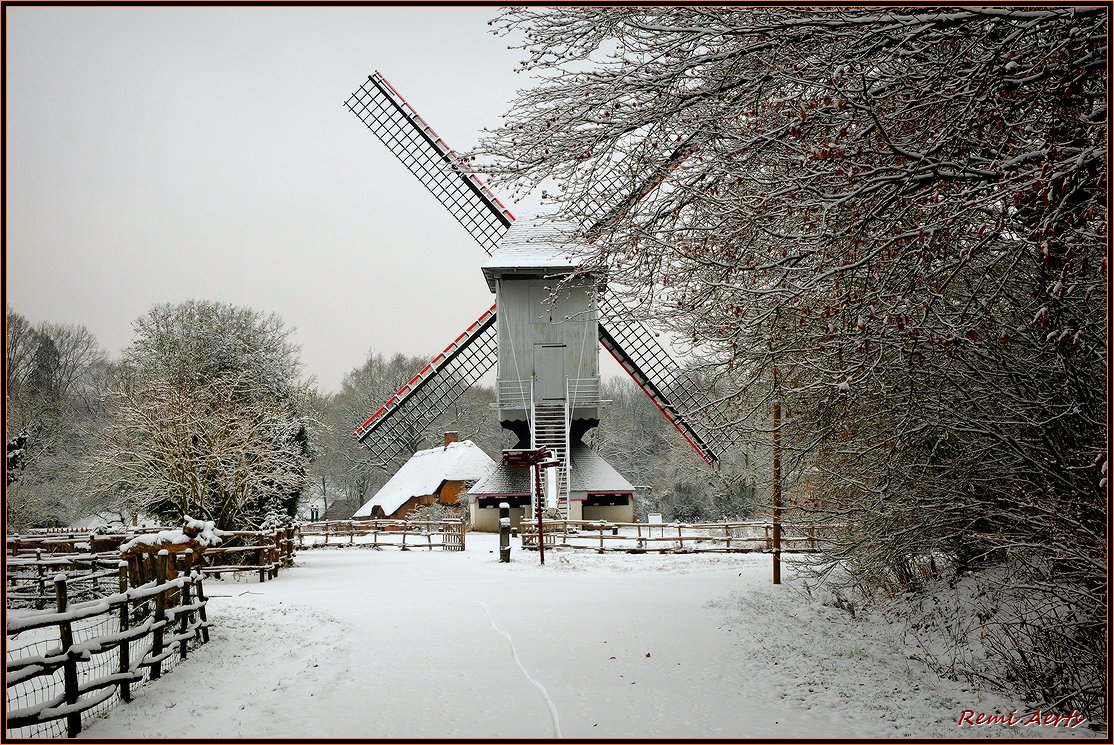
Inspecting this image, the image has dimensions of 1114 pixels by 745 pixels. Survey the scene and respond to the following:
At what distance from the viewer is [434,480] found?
3962cm

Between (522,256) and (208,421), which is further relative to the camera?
(522,256)

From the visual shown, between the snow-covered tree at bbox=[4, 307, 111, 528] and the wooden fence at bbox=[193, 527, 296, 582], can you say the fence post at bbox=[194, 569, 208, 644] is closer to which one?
the wooden fence at bbox=[193, 527, 296, 582]

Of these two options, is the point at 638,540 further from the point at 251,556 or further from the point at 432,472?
the point at 432,472

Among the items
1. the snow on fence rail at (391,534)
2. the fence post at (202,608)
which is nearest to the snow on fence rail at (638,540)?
the snow on fence rail at (391,534)

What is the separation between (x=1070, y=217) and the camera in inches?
203

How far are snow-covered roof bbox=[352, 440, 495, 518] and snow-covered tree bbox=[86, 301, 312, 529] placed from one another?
1335 centimetres

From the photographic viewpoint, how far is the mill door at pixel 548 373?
2756 cm

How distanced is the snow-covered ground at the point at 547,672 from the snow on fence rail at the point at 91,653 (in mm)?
244

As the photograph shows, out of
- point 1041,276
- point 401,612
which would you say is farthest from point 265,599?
point 1041,276

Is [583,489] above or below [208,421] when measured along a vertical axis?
below

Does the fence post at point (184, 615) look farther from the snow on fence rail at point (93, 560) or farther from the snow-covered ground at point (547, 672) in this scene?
the snow on fence rail at point (93, 560)
